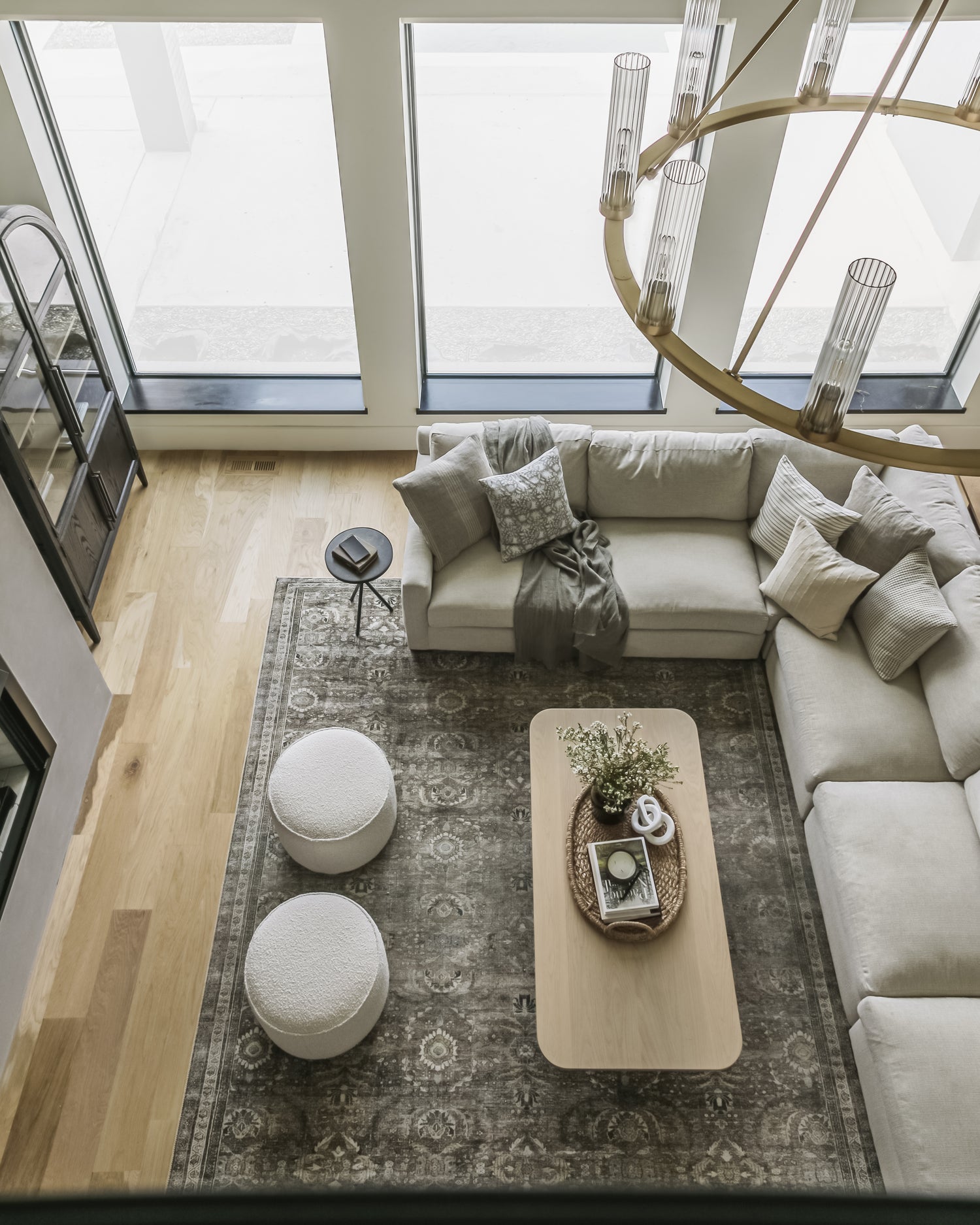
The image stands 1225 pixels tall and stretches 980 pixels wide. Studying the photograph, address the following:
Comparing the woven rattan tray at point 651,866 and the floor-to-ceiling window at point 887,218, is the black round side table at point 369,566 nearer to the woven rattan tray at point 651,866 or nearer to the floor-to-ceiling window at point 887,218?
the woven rattan tray at point 651,866

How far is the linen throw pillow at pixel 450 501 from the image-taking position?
12.8ft

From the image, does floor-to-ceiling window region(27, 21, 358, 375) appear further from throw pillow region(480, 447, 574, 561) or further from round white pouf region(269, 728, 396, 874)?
round white pouf region(269, 728, 396, 874)

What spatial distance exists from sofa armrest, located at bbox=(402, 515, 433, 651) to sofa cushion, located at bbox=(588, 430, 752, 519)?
824 millimetres

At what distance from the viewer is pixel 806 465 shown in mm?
4090

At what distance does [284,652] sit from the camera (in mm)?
4195

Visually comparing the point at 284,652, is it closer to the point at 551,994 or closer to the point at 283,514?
the point at 283,514

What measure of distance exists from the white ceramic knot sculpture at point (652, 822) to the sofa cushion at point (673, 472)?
57.7 inches

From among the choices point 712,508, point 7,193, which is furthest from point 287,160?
point 712,508

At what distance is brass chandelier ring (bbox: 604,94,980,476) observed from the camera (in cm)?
160

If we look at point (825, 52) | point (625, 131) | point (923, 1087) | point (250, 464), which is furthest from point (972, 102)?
point (250, 464)

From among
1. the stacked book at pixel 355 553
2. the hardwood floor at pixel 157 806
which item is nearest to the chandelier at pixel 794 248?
the stacked book at pixel 355 553

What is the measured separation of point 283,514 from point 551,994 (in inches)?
109

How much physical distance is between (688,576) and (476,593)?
34.9 inches

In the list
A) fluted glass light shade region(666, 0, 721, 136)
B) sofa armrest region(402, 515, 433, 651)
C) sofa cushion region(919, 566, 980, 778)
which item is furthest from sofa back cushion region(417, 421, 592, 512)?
fluted glass light shade region(666, 0, 721, 136)
